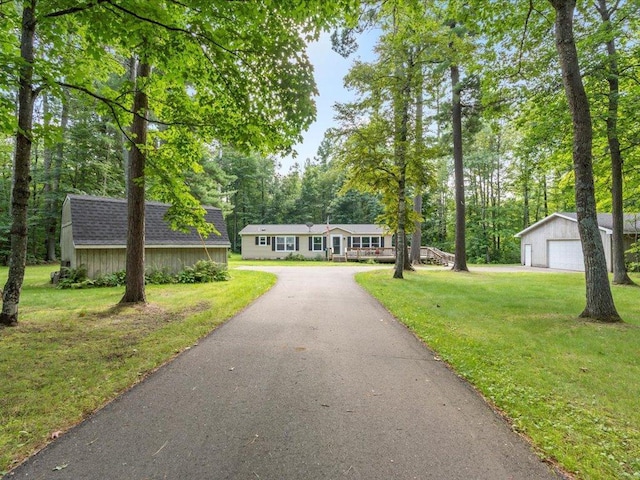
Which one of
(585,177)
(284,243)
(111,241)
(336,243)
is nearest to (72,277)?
(111,241)

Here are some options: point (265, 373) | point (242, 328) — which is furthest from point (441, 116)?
point (265, 373)

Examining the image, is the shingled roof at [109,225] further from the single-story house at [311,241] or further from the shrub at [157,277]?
the single-story house at [311,241]

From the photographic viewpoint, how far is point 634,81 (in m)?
10.8

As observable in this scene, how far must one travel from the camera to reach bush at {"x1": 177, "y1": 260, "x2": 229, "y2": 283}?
519 inches

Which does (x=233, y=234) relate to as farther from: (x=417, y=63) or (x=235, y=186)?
(x=417, y=63)

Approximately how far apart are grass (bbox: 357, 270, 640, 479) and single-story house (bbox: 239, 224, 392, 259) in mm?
22215

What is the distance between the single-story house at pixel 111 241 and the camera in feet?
40.1

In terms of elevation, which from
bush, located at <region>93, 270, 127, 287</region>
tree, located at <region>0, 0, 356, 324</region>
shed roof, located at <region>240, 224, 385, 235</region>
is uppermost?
tree, located at <region>0, 0, 356, 324</region>

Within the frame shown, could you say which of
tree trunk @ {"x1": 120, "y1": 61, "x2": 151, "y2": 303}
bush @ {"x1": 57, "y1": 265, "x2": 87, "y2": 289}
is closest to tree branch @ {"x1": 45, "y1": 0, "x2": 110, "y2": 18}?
tree trunk @ {"x1": 120, "y1": 61, "x2": 151, "y2": 303}

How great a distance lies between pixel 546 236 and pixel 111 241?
26.7m

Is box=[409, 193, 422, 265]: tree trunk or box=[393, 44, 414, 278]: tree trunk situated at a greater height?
box=[393, 44, 414, 278]: tree trunk

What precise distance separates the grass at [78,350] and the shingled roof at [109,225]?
3.39 metres

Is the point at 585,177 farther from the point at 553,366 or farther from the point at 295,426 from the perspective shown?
the point at 295,426

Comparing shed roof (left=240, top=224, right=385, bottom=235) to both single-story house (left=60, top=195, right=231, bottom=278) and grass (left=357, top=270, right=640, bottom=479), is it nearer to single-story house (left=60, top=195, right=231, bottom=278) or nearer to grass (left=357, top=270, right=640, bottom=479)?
single-story house (left=60, top=195, right=231, bottom=278)
